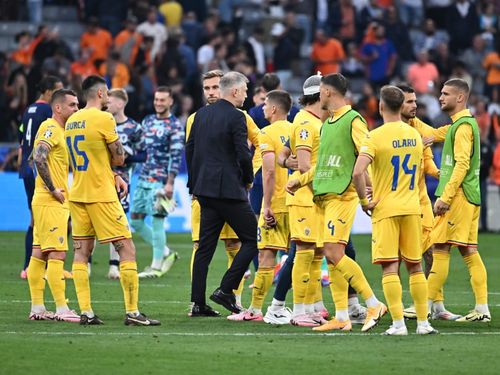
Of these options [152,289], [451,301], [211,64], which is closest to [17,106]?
[211,64]

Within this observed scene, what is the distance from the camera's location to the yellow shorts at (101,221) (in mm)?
12648

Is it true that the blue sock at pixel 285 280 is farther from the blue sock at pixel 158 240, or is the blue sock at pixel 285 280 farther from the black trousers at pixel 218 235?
the blue sock at pixel 158 240

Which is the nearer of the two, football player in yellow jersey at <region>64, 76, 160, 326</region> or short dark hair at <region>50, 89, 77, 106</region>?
football player in yellow jersey at <region>64, 76, 160, 326</region>

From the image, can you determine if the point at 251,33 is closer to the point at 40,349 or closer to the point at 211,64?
the point at 211,64

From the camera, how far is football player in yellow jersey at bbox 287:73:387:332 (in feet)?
40.1

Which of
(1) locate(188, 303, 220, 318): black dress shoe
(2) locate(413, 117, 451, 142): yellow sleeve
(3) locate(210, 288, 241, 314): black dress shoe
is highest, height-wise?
(2) locate(413, 117, 451, 142): yellow sleeve

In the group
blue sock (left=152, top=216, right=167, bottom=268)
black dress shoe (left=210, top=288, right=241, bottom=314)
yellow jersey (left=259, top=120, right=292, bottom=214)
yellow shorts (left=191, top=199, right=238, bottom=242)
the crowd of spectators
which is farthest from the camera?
the crowd of spectators

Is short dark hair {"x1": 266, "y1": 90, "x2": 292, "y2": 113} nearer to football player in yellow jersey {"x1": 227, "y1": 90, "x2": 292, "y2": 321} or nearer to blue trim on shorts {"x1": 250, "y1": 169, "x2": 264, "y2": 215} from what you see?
football player in yellow jersey {"x1": 227, "y1": 90, "x2": 292, "y2": 321}

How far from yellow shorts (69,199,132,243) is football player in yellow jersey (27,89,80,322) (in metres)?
0.46

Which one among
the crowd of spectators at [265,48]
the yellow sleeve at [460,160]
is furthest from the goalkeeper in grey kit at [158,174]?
the crowd of spectators at [265,48]

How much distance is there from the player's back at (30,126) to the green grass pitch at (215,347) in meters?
2.23

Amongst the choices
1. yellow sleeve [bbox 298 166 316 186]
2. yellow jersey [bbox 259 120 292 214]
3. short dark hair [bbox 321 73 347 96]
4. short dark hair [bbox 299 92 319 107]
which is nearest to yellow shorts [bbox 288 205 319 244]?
yellow sleeve [bbox 298 166 316 186]

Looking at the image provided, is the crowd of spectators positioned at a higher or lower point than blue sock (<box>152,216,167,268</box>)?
higher

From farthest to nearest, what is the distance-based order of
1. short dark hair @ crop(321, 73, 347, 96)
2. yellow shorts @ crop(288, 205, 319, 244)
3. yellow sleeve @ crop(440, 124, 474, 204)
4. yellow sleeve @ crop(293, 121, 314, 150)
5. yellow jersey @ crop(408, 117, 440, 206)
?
yellow jersey @ crop(408, 117, 440, 206)
yellow sleeve @ crop(440, 124, 474, 204)
yellow shorts @ crop(288, 205, 319, 244)
yellow sleeve @ crop(293, 121, 314, 150)
short dark hair @ crop(321, 73, 347, 96)
